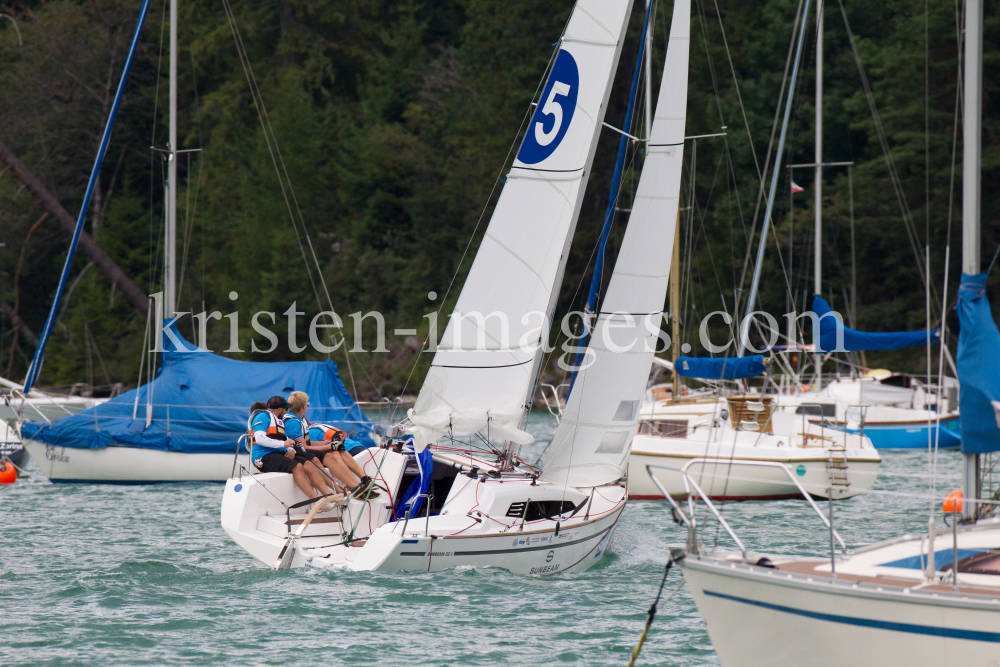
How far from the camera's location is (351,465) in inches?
436

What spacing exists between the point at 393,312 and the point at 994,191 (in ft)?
70.1

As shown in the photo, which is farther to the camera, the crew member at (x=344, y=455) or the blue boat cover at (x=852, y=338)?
the blue boat cover at (x=852, y=338)

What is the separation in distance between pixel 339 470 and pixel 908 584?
588 centimetres

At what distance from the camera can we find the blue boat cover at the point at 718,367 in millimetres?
16422

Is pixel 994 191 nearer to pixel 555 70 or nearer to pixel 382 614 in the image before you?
pixel 555 70

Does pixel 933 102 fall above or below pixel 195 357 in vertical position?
above

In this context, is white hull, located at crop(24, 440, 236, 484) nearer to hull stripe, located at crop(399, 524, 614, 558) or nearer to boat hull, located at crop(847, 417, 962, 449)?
hull stripe, located at crop(399, 524, 614, 558)

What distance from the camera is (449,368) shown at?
1111 centimetres

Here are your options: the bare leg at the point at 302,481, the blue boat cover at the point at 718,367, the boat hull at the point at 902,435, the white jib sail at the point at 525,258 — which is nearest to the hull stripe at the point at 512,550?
the white jib sail at the point at 525,258

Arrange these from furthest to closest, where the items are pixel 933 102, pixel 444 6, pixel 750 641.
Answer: pixel 444 6 < pixel 933 102 < pixel 750 641

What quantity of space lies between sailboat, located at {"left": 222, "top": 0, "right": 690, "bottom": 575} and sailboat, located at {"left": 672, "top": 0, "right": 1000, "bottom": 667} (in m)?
3.46

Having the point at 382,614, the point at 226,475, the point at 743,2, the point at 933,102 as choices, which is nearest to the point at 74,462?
the point at 226,475

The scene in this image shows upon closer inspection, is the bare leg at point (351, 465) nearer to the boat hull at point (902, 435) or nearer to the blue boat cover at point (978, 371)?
the blue boat cover at point (978, 371)

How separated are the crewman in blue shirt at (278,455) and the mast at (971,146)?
19.6 ft
